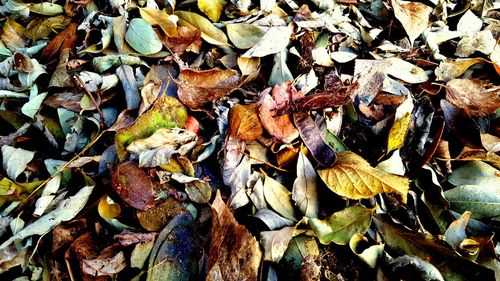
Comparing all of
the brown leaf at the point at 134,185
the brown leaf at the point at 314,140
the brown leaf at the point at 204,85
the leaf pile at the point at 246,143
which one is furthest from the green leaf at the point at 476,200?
the brown leaf at the point at 134,185

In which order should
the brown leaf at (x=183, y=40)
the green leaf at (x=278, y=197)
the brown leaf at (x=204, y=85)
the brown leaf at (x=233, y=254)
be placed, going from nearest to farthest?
the brown leaf at (x=233, y=254)
the green leaf at (x=278, y=197)
the brown leaf at (x=204, y=85)
the brown leaf at (x=183, y=40)

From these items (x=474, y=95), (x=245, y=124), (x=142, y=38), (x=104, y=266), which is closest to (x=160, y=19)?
(x=142, y=38)

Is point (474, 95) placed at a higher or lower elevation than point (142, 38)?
lower

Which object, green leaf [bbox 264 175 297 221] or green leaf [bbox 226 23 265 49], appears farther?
green leaf [bbox 226 23 265 49]

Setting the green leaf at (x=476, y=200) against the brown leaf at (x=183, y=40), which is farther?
the brown leaf at (x=183, y=40)

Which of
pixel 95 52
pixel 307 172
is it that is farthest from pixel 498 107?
pixel 95 52

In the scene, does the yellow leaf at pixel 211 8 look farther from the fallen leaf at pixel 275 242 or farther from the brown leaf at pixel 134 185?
the fallen leaf at pixel 275 242

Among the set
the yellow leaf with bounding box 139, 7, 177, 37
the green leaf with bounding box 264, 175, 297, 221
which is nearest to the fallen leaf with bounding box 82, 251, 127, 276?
the green leaf with bounding box 264, 175, 297, 221

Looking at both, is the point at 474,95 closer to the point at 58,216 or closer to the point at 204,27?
the point at 204,27

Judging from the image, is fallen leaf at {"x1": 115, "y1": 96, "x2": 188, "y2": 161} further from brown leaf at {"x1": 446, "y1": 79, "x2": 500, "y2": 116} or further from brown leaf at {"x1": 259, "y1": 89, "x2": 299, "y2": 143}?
→ brown leaf at {"x1": 446, "y1": 79, "x2": 500, "y2": 116}
